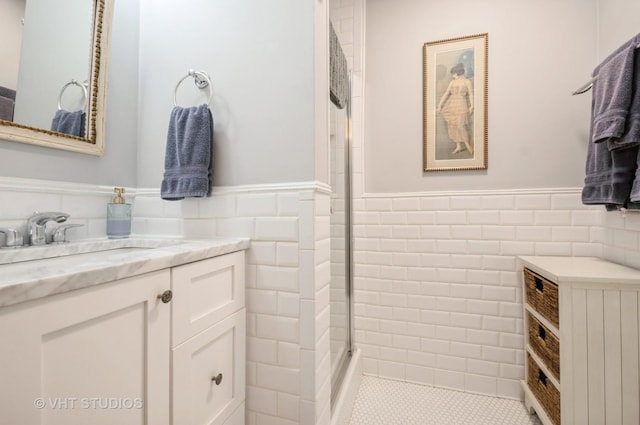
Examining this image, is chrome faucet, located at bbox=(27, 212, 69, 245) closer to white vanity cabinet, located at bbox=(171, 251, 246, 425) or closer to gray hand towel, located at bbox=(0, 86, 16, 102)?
gray hand towel, located at bbox=(0, 86, 16, 102)

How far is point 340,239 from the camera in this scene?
1771 millimetres

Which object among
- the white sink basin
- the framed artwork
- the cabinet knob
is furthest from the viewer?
the framed artwork

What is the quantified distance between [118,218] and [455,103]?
1.94 metres

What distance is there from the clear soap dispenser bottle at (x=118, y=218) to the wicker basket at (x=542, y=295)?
1.89 m

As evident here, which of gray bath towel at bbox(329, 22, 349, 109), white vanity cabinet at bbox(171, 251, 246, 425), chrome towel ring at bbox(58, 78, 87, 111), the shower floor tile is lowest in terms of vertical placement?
the shower floor tile

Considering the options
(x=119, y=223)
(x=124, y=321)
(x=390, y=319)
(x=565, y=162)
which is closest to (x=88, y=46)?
(x=119, y=223)

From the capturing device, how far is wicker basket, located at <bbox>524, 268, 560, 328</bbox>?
134 cm

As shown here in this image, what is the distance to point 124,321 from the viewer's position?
2.18 feet

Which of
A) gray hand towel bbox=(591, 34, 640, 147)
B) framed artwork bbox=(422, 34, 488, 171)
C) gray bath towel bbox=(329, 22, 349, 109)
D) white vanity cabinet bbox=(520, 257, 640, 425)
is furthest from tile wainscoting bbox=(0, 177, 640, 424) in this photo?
gray bath towel bbox=(329, 22, 349, 109)

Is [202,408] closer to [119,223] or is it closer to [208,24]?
[119,223]

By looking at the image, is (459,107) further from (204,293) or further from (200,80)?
(204,293)

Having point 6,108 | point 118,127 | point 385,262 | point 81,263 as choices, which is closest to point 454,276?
point 385,262

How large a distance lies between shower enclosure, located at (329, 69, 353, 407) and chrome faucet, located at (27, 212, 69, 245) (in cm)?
109

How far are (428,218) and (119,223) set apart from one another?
169 cm
